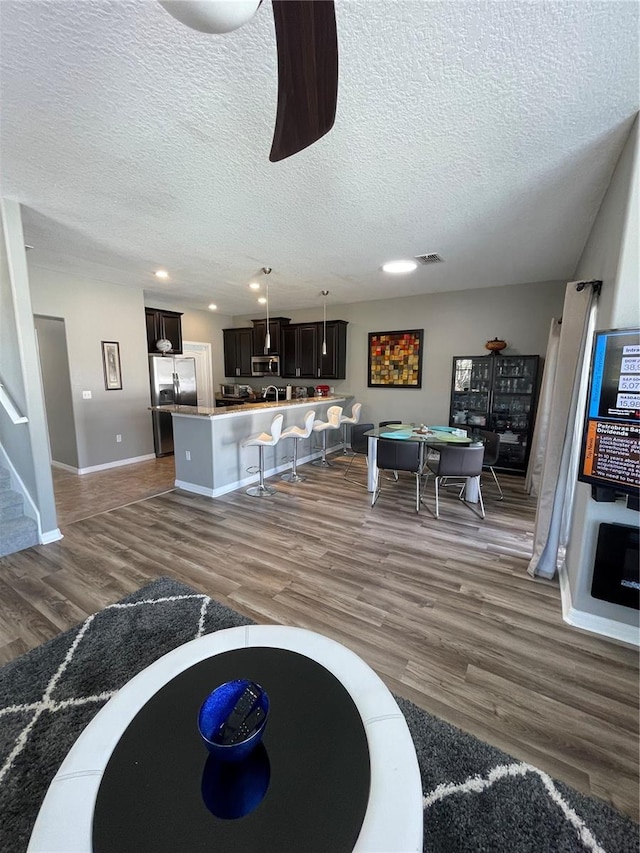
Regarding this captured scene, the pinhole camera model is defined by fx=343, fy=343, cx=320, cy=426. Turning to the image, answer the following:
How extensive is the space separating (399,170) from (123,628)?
3365mm

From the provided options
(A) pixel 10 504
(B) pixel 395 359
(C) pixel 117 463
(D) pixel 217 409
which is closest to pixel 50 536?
(A) pixel 10 504

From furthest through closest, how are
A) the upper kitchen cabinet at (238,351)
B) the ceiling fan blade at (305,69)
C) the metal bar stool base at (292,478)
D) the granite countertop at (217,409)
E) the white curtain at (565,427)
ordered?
the upper kitchen cabinet at (238,351) → the metal bar stool base at (292,478) → the granite countertop at (217,409) → the white curtain at (565,427) → the ceiling fan blade at (305,69)

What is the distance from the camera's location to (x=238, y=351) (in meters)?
7.89

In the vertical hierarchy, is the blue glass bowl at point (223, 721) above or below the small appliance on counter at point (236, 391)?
below

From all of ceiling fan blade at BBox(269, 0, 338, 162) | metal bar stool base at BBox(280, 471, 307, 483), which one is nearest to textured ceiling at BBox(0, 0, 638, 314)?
ceiling fan blade at BBox(269, 0, 338, 162)

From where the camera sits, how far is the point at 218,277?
479 centimetres

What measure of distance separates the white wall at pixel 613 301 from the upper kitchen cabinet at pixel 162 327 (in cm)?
606

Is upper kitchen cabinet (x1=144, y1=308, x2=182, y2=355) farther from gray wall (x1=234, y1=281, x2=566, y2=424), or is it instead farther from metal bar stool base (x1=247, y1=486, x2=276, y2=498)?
metal bar stool base (x1=247, y1=486, x2=276, y2=498)

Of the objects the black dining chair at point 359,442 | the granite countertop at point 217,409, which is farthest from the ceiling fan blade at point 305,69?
the black dining chair at point 359,442

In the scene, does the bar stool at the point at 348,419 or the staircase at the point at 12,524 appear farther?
the bar stool at the point at 348,419

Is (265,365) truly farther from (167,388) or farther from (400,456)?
(400,456)

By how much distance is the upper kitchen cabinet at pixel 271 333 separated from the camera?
7.16 m

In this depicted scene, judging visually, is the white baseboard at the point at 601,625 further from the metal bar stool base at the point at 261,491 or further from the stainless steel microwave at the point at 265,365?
the stainless steel microwave at the point at 265,365

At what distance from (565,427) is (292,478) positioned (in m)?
3.36
